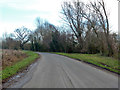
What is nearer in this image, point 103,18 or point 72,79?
point 72,79

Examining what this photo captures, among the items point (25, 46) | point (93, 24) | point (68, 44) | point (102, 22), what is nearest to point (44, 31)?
point (25, 46)

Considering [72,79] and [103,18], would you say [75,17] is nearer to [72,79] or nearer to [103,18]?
[103,18]

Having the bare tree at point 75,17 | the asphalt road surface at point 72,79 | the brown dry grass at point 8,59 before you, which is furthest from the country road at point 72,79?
the bare tree at point 75,17

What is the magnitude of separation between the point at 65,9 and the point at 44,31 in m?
24.7

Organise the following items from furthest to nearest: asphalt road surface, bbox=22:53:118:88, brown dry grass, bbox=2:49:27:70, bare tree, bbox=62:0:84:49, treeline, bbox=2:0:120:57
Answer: bare tree, bbox=62:0:84:49 → treeline, bbox=2:0:120:57 → brown dry grass, bbox=2:49:27:70 → asphalt road surface, bbox=22:53:118:88

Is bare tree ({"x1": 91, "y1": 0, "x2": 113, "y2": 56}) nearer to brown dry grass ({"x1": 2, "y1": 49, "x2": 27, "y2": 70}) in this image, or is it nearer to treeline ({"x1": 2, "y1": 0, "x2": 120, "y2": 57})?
treeline ({"x1": 2, "y1": 0, "x2": 120, "y2": 57})

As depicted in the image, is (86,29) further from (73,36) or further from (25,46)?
(25,46)

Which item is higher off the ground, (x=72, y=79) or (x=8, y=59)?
(x=8, y=59)

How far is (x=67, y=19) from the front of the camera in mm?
35875

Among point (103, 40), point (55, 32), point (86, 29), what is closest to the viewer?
point (103, 40)

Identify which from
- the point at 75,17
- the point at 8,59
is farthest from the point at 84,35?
the point at 8,59

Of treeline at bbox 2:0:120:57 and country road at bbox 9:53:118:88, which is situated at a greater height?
treeline at bbox 2:0:120:57

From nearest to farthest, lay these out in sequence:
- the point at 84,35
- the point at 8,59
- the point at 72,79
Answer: the point at 72,79 < the point at 8,59 < the point at 84,35

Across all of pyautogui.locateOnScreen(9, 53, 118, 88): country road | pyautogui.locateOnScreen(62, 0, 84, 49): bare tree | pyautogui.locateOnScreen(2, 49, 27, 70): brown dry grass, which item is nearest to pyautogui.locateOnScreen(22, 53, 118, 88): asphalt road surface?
pyautogui.locateOnScreen(9, 53, 118, 88): country road
